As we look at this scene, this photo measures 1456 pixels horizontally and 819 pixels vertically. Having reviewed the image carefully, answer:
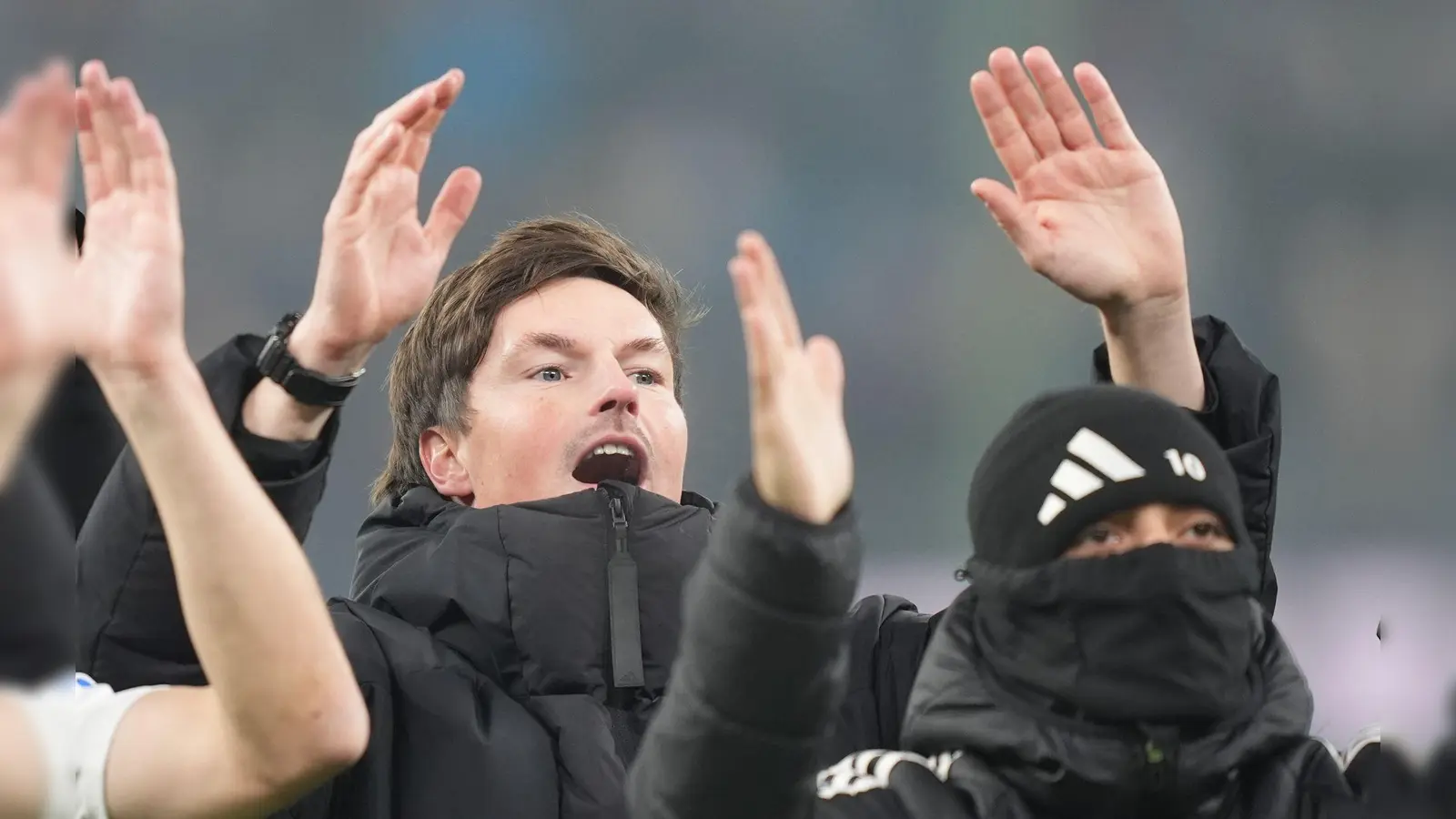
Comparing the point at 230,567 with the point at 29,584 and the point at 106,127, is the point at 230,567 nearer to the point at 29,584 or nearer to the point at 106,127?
the point at 29,584

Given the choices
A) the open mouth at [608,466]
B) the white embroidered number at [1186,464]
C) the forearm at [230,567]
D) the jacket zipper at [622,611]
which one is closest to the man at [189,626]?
the forearm at [230,567]

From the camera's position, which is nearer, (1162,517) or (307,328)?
(1162,517)

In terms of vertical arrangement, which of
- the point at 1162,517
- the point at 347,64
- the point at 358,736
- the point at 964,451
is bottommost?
the point at 964,451

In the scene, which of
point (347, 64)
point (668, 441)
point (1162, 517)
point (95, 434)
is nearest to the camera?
point (1162, 517)

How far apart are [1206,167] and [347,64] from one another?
2.82 m

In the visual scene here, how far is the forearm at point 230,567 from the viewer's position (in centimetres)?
157

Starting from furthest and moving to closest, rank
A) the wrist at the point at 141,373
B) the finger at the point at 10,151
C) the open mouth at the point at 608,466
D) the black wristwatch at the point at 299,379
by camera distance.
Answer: the open mouth at the point at 608,466 → the black wristwatch at the point at 299,379 → the wrist at the point at 141,373 → the finger at the point at 10,151

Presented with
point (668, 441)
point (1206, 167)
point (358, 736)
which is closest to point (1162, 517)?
point (358, 736)

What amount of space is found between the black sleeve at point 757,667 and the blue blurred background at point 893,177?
346cm

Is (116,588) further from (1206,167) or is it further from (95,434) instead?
(1206,167)

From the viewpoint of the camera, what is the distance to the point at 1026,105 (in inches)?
93.0

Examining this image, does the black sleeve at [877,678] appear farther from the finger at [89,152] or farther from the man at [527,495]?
the finger at [89,152]

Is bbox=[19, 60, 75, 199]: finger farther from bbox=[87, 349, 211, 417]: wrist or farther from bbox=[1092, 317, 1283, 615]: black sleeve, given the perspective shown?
bbox=[1092, 317, 1283, 615]: black sleeve

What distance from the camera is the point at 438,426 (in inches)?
113
